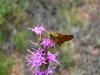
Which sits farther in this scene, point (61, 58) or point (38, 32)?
point (61, 58)

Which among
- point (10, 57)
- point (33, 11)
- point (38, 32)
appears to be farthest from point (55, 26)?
point (38, 32)

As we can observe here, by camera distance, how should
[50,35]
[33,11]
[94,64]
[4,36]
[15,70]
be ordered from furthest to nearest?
1. [33,11]
2. [4,36]
3. [94,64]
4. [15,70]
5. [50,35]

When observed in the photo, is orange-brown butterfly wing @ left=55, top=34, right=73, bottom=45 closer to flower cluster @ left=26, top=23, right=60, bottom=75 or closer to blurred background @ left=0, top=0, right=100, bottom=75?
flower cluster @ left=26, top=23, right=60, bottom=75

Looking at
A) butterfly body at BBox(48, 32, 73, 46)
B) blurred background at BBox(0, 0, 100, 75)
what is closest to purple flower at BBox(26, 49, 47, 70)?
butterfly body at BBox(48, 32, 73, 46)

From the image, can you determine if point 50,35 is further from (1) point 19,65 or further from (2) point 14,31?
(2) point 14,31

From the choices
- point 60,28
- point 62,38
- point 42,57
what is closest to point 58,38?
point 62,38

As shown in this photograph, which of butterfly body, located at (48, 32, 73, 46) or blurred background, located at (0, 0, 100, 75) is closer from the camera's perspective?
butterfly body, located at (48, 32, 73, 46)

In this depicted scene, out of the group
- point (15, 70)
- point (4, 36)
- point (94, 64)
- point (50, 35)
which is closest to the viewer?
point (50, 35)

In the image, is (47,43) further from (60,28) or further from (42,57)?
(60,28)

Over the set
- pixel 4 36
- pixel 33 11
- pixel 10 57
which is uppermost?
pixel 33 11
